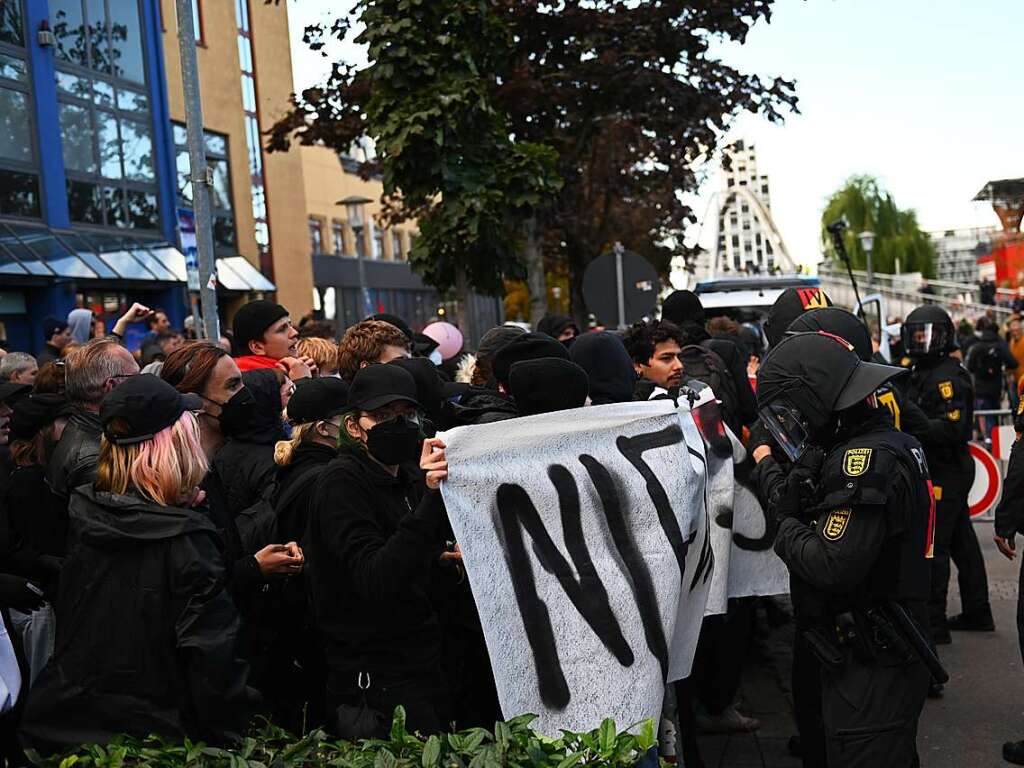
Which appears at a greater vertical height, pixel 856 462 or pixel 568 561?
pixel 856 462

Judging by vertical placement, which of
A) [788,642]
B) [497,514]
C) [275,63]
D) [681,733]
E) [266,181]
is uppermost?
[275,63]

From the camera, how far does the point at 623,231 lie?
85.4 ft

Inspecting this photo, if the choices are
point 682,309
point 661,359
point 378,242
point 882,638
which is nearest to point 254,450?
point 882,638

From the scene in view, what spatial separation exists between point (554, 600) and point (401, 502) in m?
0.59

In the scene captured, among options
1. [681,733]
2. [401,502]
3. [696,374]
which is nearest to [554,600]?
[401,502]

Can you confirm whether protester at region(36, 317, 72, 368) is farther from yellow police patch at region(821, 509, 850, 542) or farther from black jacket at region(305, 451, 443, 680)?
yellow police patch at region(821, 509, 850, 542)

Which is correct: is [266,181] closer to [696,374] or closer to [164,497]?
[696,374]

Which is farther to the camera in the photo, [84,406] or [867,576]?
[84,406]

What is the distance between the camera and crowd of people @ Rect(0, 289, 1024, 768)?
128 inches

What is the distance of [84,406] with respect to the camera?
181 inches

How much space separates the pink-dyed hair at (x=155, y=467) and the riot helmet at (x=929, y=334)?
5642 millimetres

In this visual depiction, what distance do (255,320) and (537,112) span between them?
1091 cm

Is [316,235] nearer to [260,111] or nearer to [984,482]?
[260,111]

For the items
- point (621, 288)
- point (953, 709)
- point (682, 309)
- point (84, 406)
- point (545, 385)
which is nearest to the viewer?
point (545, 385)
